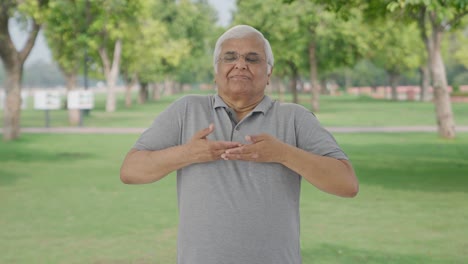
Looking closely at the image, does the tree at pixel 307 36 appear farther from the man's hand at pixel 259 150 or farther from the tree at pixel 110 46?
the man's hand at pixel 259 150

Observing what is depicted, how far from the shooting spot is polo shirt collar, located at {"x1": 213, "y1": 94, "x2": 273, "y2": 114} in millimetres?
3010

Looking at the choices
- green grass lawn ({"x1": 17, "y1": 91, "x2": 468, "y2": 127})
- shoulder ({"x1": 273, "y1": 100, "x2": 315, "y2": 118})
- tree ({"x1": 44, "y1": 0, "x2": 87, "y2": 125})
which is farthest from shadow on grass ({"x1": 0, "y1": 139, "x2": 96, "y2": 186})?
green grass lawn ({"x1": 17, "y1": 91, "x2": 468, "y2": 127})

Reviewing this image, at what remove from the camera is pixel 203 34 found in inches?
3282

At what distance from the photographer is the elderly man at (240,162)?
9.48ft

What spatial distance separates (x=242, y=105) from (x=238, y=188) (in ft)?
1.23

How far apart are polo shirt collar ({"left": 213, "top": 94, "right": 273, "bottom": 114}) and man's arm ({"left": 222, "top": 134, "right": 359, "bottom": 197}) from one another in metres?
0.20

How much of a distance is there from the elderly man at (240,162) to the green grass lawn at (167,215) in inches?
181

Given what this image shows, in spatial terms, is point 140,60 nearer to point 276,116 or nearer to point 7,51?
point 7,51

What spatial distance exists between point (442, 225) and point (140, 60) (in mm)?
55738

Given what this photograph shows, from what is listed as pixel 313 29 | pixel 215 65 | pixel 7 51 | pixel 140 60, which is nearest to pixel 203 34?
pixel 140 60

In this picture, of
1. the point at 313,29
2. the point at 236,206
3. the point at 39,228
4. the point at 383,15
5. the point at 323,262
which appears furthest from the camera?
the point at 313,29

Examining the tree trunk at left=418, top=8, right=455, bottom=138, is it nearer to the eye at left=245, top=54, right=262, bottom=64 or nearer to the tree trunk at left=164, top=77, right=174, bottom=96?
the eye at left=245, top=54, right=262, bottom=64

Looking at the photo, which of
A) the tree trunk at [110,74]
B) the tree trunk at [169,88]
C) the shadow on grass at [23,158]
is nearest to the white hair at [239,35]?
the shadow on grass at [23,158]

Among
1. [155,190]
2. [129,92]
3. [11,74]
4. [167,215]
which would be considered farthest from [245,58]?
[129,92]
